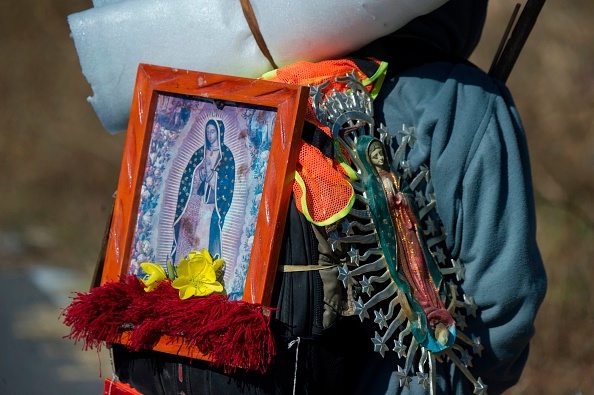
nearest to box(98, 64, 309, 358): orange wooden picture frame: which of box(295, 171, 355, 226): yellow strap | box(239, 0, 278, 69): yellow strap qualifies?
box(295, 171, 355, 226): yellow strap

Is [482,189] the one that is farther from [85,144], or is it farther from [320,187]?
[85,144]

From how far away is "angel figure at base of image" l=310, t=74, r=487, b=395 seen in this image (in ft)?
4.56

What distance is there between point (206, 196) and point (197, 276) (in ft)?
0.45

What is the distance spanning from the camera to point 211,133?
1418 millimetres

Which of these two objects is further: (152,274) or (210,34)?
(210,34)

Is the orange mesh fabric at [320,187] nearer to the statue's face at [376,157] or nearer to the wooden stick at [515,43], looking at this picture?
the statue's face at [376,157]

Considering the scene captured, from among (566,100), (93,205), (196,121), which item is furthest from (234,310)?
(566,100)

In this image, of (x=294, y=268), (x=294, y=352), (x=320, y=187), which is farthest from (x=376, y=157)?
(x=294, y=352)

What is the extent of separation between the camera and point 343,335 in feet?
4.64

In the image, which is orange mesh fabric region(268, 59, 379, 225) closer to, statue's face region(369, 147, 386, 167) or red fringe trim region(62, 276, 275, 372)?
statue's face region(369, 147, 386, 167)

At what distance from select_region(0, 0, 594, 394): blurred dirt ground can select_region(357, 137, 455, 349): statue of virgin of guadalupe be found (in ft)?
5.82

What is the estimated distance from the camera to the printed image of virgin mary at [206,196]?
1.39m

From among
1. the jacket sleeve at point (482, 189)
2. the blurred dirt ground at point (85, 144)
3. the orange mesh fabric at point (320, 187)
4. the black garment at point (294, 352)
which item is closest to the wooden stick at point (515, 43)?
the jacket sleeve at point (482, 189)

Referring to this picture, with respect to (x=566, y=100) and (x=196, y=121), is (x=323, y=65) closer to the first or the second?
(x=196, y=121)
